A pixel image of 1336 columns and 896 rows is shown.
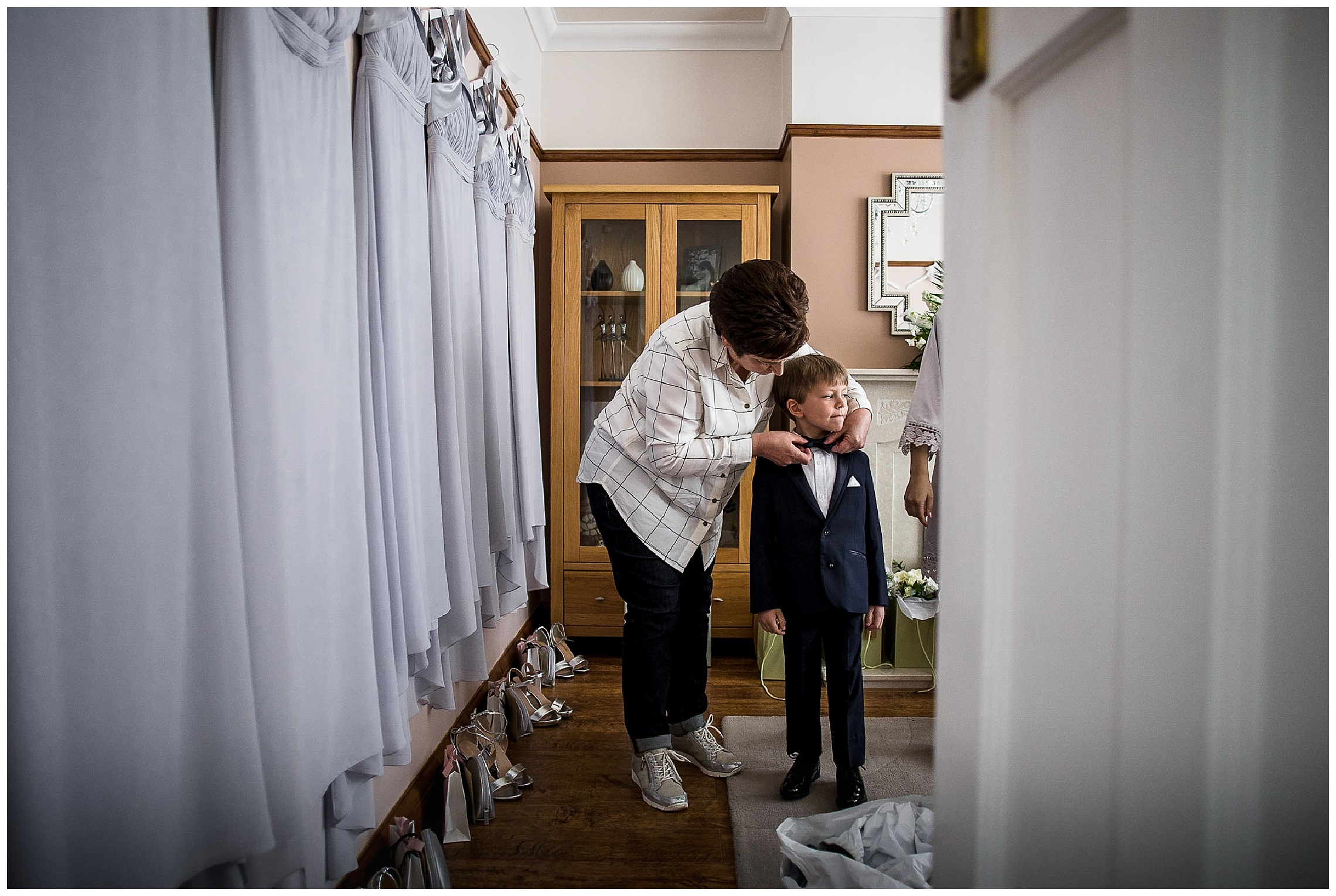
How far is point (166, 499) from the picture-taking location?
79cm

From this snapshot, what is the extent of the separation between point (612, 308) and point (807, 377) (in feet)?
4.73

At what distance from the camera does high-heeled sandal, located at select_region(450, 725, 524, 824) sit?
1.71m

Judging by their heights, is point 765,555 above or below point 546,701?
above

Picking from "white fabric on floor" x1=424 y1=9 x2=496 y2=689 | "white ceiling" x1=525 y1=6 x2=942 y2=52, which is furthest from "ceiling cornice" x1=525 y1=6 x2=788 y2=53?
"white fabric on floor" x1=424 y1=9 x2=496 y2=689

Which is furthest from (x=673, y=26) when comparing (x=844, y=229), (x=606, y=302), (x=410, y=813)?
(x=410, y=813)

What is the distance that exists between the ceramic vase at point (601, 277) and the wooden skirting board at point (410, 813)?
1567 mm

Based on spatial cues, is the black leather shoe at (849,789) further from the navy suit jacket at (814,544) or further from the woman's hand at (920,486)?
the woman's hand at (920,486)

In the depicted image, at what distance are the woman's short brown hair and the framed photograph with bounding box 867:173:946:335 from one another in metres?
1.53

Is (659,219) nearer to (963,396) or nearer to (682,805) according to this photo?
(682,805)

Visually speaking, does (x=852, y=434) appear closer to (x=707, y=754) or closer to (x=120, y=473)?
(x=707, y=754)

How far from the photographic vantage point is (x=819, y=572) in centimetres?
171

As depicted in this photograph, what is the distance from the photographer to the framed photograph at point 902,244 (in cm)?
306

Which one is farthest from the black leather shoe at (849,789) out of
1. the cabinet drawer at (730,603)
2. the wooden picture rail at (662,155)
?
the wooden picture rail at (662,155)

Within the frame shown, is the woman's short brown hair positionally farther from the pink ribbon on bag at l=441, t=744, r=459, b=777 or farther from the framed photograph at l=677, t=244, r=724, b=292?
the framed photograph at l=677, t=244, r=724, b=292
